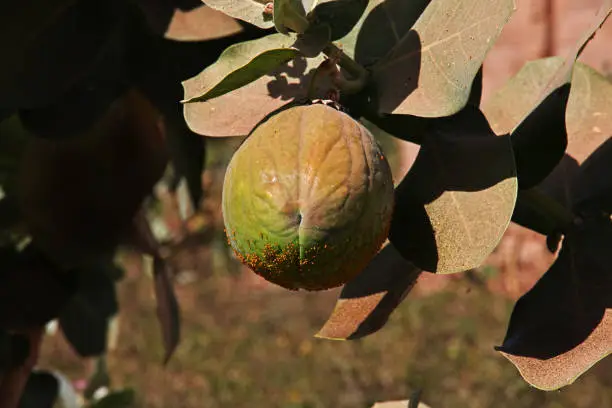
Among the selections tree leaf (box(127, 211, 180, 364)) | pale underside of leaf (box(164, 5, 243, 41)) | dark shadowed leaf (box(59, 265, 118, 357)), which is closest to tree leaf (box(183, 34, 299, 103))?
pale underside of leaf (box(164, 5, 243, 41))

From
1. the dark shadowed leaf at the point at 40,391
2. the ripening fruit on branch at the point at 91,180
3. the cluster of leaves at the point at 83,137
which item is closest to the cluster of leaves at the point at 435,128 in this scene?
the cluster of leaves at the point at 83,137

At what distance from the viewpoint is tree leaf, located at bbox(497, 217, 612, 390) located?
506 mm

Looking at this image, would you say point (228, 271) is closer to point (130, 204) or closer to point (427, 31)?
point (130, 204)

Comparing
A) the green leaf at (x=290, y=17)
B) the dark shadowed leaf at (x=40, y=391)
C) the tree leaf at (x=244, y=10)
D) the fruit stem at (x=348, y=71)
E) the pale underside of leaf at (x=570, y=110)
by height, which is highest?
the green leaf at (x=290, y=17)

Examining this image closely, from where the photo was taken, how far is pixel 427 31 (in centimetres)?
50

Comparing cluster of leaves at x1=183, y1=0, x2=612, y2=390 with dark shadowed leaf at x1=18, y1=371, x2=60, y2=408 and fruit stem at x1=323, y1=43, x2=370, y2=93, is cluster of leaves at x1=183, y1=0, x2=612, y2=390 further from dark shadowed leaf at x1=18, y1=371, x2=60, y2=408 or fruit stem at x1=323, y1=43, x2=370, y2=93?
dark shadowed leaf at x1=18, y1=371, x2=60, y2=408

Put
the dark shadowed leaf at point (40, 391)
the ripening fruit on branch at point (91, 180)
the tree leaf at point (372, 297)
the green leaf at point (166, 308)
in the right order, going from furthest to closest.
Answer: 1. the dark shadowed leaf at point (40, 391)
2. the green leaf at point (166, 308)
3. the ripening fruit on branch at point (91, 180)
4. the tree leaf at point (372, 297)

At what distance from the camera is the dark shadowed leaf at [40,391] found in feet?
3.32

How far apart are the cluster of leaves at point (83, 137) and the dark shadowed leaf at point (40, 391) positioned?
0.40ft

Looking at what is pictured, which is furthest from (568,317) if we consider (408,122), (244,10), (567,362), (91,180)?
(91,180)

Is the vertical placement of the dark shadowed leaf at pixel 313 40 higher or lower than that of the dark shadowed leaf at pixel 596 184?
higher

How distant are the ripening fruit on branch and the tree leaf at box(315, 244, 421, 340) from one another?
0.30m

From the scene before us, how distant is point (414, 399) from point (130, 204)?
34 cm

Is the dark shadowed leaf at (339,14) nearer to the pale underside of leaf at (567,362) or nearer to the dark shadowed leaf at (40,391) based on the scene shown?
the pale underside of leaf at (567,362)
